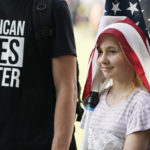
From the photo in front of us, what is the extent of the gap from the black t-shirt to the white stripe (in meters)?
0.53

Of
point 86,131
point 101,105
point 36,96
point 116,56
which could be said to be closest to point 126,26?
point 116,56

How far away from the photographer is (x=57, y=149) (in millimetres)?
1434

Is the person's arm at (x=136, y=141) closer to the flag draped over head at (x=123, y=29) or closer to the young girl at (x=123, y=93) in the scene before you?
the young girl at (x=123, y=93)

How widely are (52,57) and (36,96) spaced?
174mm

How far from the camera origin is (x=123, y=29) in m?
1.94

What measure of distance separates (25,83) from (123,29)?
71cm

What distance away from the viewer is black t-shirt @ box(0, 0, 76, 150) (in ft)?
4.79

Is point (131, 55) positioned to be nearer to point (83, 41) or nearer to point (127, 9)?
point (127, 9)

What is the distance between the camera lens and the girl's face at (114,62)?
6.19 feet

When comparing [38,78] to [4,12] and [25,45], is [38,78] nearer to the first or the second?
[25,45]

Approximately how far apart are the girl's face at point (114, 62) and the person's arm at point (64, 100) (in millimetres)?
459

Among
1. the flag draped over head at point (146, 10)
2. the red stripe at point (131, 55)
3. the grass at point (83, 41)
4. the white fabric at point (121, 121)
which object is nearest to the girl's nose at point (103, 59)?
the red stripe at point (131, 55)

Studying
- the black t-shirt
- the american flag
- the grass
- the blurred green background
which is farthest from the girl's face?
the blurred green background

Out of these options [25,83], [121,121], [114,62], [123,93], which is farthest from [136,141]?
[25,83]
